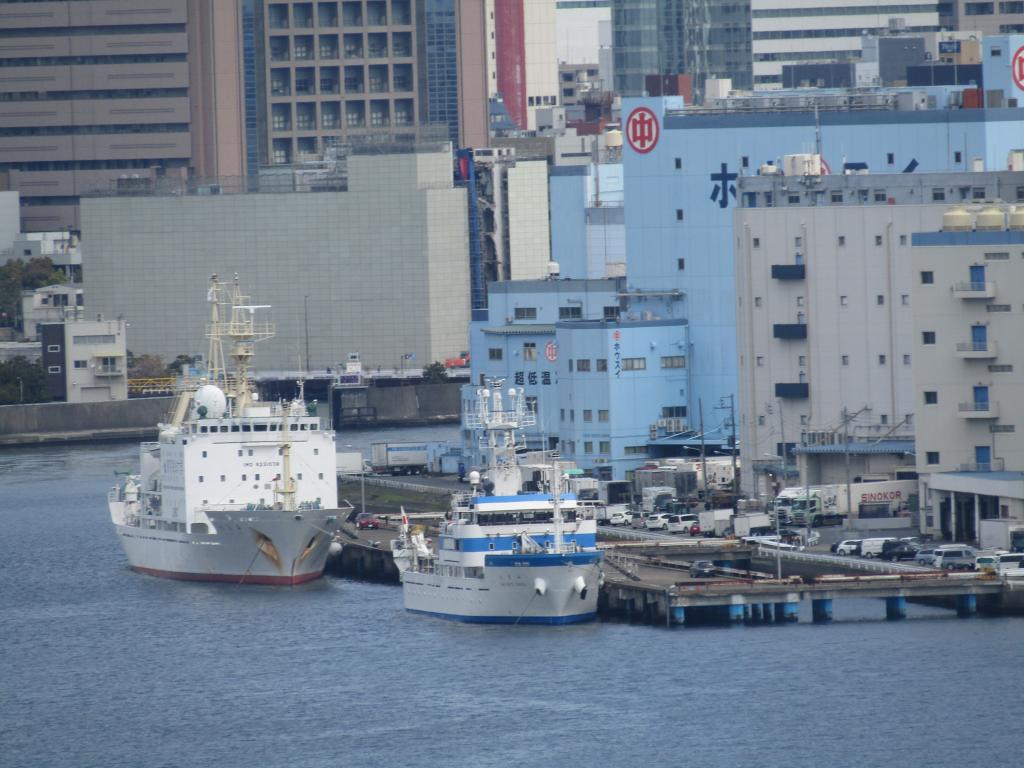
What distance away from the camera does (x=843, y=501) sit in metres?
85.1

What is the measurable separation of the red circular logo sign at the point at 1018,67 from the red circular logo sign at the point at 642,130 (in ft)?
49.1

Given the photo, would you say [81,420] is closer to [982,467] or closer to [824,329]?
[824,329]

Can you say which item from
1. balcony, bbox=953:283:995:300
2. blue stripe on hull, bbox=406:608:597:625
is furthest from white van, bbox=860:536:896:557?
blue stripe on hull, bbox=406:608:597:625

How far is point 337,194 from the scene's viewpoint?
168125 millimetres

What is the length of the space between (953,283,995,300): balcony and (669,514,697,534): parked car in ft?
35.8

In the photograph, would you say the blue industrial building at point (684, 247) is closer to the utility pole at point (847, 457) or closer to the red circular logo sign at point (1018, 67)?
the red circular logo sign at point (1018, 67)

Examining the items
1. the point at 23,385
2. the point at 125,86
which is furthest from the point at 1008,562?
the point at 125,86

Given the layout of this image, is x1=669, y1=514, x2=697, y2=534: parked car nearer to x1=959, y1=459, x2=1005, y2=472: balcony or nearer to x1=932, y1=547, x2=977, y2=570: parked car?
x1=959, y1=459, x2=1005, y2=472: balcony

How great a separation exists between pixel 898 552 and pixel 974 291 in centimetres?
943

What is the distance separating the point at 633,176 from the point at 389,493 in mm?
15335

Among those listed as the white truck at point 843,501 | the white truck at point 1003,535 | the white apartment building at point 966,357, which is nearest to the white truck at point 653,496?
the white truck at point 843,501

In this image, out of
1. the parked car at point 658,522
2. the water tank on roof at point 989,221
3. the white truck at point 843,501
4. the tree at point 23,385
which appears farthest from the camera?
the tree at point 23,385

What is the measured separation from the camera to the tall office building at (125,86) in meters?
181

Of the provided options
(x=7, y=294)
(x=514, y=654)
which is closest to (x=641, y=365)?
(x=514, y=654)
